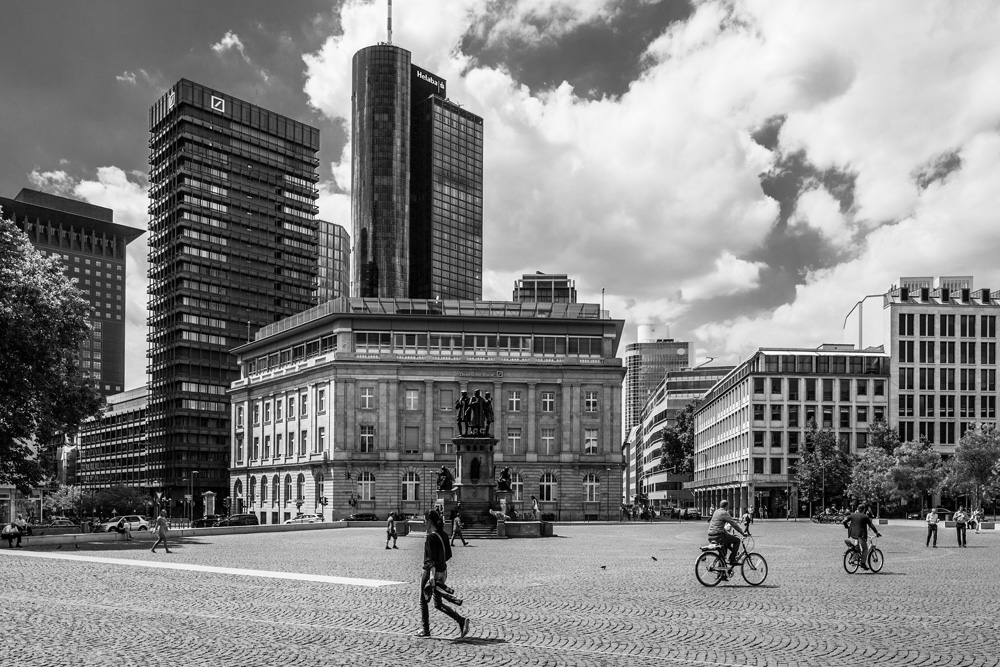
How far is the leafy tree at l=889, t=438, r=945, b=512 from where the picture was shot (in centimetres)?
9481

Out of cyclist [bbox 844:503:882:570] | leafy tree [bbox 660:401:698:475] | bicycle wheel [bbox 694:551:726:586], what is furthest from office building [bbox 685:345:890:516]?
bicycle wheel [bbox 694:551:726:586]

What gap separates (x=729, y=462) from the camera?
131 meters

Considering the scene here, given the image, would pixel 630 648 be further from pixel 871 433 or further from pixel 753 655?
pixel 871 433

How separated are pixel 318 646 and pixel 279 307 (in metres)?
154

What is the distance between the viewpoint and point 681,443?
15925 centimetres

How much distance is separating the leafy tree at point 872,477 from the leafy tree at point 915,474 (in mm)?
784

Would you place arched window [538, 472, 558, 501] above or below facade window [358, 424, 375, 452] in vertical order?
below

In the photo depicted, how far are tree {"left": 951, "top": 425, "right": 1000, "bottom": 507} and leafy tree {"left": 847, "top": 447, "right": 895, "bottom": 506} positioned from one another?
8.54m

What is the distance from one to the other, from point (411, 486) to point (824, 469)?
40808 millimetres

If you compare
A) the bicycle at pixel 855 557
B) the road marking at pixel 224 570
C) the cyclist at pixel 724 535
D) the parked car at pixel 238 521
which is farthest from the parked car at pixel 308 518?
the cyclist at pixel 724 535

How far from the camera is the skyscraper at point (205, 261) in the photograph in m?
156

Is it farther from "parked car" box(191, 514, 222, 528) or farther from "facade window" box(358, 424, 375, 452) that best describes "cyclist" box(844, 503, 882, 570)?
"facade window" box(358, 424, 375, 452)

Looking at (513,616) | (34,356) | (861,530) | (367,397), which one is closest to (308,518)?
(367,397)

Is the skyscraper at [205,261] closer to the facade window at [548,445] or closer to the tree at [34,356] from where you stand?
the facade window at [548,445]
